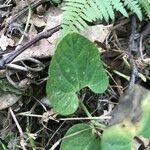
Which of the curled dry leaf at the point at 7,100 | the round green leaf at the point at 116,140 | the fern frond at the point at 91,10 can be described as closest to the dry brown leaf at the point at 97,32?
the fern frond at the point at 91,10

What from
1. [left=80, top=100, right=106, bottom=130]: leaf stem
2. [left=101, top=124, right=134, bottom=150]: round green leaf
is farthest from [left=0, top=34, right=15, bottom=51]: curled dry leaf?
[left=101, top=124, right=134, bottom=150]: round green leaf

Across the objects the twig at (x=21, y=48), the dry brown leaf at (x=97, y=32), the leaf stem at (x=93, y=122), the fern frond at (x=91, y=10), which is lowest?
the leaf stem at (x=93, y=122)

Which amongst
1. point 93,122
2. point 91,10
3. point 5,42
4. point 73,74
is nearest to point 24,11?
point 5,42

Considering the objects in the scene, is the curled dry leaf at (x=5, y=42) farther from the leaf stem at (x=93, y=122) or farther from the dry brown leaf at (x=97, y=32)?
the leaf stem at (x=93, y=122)

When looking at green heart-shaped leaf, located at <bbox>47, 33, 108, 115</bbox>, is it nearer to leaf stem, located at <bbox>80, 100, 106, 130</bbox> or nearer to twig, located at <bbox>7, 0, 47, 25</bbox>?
leaf stem, located at <bbox>80, 100, 106, 130</bbox>

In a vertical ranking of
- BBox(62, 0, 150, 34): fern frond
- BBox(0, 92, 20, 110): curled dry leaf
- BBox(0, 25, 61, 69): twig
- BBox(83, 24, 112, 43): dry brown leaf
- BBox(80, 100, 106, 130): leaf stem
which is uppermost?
BBox(62, 0, 150, 34): fern frond

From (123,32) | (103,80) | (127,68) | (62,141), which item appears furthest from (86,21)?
(62,141)
